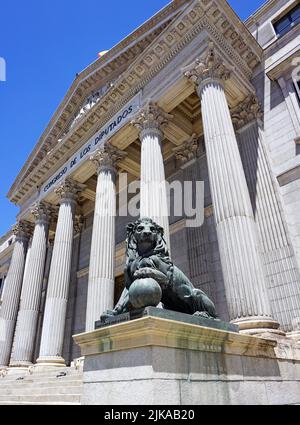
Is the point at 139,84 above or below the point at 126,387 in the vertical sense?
above

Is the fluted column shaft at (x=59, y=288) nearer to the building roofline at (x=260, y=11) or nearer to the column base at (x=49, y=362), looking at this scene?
the column base at (x=49, y=362)

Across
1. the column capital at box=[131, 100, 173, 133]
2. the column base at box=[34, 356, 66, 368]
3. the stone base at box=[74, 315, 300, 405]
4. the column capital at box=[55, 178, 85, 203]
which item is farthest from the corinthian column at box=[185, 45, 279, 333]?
the column base at box=[34, 356, 66, 368]

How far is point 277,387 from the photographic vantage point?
6293 millimetres

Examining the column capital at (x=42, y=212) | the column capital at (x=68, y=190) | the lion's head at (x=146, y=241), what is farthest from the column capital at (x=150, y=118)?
the column capital at (x=42, y=212)

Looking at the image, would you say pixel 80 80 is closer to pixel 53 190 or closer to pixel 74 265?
pixel 53 190

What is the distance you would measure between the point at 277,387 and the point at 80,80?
19786 mm

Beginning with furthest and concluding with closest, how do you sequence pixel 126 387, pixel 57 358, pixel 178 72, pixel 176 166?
pixel 176 166
pixel 57 358
pixel 178 72
pixel 126 387

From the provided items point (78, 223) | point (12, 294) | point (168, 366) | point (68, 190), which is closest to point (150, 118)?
point (68, 190)

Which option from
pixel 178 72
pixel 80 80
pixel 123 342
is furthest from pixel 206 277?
pixel 80 80

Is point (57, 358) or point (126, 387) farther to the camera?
point (57, 358)

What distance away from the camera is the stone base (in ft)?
13.5

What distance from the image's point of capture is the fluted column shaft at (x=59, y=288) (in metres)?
14.5

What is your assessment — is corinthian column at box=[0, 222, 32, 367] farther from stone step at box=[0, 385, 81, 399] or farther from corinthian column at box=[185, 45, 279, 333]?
corinthian column at box=[185, 45, 279, 333]

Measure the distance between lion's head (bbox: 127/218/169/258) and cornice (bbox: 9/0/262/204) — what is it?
10075 mm
